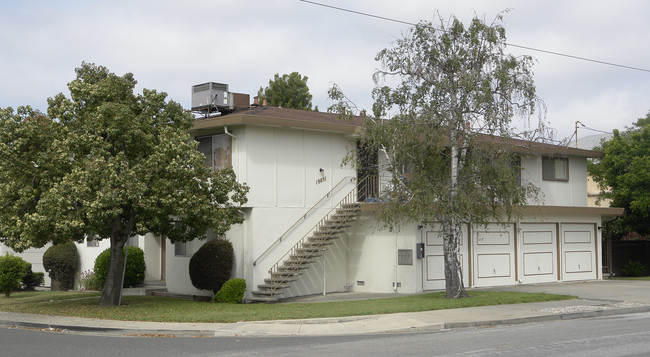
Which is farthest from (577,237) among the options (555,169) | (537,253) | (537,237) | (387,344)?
(387,344)

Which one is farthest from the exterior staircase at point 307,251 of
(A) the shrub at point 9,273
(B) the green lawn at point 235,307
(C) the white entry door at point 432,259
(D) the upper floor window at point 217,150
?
(A) the shrub at point 9,273

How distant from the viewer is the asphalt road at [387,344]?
11469 millimetres

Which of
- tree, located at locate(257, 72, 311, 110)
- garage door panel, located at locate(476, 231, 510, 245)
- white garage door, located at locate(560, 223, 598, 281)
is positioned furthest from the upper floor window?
tree, located at locate(257, 72, 311, 110)

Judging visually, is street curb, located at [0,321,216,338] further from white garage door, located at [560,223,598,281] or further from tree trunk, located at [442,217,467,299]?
white garage door, located at [560,223,598,281]

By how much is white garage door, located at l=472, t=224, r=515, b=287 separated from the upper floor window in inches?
371

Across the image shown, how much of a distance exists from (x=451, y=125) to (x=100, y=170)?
30.7 ft

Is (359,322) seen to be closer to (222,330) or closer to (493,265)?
(222,330)

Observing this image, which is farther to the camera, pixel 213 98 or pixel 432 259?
pixel 432 259

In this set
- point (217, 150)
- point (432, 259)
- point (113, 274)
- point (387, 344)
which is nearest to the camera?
point (387, 344)

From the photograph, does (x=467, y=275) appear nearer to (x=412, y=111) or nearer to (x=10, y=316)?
(x=412, y=111)

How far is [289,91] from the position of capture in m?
48.6

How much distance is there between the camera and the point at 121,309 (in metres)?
18.8

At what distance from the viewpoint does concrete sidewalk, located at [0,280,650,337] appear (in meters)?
14.7

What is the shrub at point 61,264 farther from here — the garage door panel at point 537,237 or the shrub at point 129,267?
the garage door panel at point 537,237
